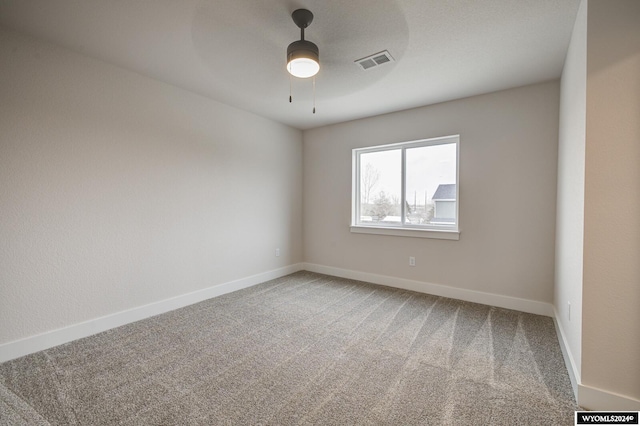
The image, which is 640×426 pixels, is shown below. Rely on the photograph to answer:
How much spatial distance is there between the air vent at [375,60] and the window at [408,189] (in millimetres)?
1588

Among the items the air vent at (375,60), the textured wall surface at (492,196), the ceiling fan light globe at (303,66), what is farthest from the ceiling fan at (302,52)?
the textured wall surface at (492,196)

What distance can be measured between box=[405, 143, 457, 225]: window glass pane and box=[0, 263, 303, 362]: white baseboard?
2.67 metres

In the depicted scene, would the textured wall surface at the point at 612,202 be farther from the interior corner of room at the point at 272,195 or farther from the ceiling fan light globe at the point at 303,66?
the ceiling fan light globe at the point at 303,66

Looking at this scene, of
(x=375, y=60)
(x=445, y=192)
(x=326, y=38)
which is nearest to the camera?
(x=326, y=38)

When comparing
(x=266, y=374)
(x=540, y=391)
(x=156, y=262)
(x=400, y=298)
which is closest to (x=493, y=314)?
(x=400, y=298)

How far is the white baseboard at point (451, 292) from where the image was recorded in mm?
3025

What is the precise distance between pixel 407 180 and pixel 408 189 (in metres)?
0.14

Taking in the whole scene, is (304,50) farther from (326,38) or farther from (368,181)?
(368,181)

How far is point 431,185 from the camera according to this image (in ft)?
12.5

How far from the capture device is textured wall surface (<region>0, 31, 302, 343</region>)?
220cm

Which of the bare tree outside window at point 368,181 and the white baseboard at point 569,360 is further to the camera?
the bare tree outside window at point 368,181

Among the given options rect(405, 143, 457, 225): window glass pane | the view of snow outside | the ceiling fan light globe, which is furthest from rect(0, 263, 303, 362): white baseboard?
the ceiling fan light globe

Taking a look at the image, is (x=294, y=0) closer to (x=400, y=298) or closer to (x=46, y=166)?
(x=46, y=166)

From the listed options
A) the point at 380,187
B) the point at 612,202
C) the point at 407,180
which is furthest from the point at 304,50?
the point at 380,187
